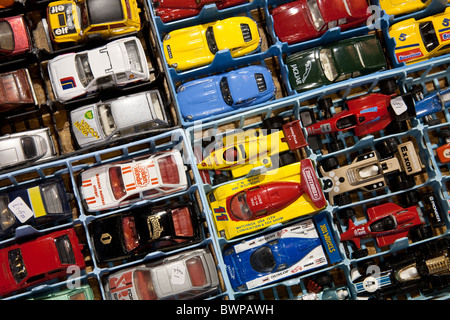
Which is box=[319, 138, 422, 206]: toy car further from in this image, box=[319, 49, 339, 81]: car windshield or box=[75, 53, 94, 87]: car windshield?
box=[75, 53, 94, 87]: car windshield

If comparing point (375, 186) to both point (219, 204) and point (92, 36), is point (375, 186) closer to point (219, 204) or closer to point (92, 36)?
point (219, 204)

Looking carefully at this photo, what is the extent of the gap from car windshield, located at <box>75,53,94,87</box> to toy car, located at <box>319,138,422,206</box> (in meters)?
5.57

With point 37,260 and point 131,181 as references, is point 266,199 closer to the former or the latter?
point 131,181

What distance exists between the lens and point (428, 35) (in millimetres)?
10047

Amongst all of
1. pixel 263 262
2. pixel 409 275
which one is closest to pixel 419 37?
pixel 409 275

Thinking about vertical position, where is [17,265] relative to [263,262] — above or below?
above

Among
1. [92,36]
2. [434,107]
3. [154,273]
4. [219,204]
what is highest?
[92,36]

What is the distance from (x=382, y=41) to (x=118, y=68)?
6.26m

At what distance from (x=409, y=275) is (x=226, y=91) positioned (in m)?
5.68

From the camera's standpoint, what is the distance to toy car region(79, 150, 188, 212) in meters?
9.18

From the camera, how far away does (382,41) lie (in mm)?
10500

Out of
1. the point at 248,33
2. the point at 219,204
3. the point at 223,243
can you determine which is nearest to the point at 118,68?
the point at 248,33
